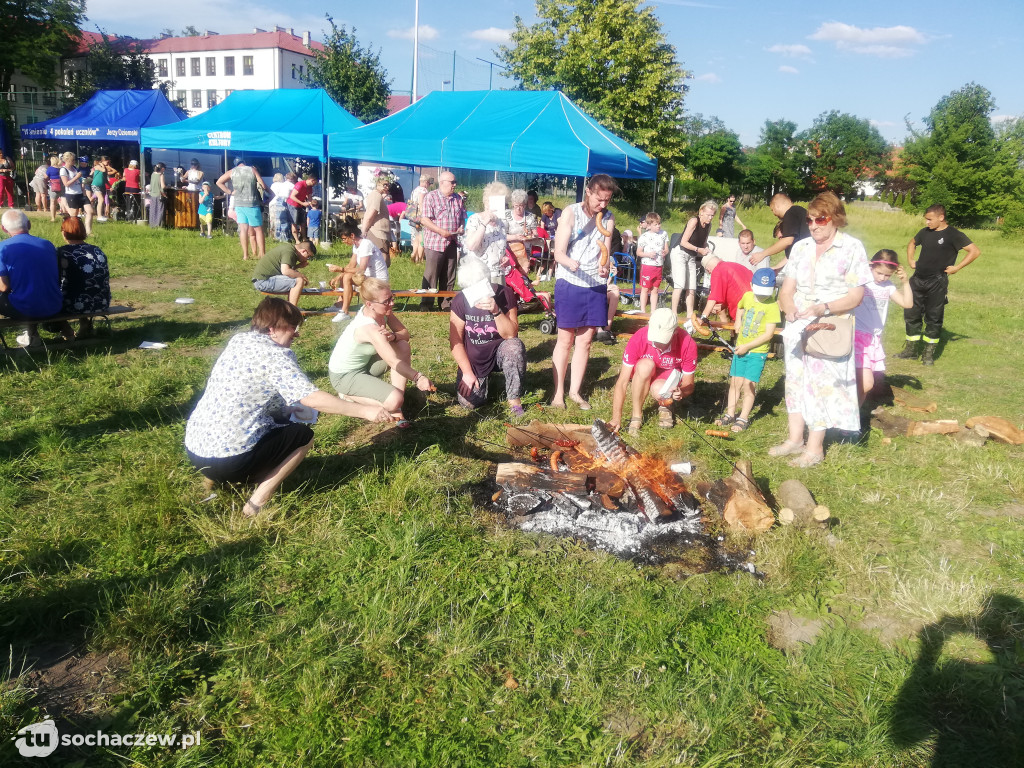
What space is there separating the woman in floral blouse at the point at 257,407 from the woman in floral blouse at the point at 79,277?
169 inches

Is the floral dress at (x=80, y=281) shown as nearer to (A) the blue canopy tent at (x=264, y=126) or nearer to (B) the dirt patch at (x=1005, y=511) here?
(B) the dirt patch at (x=1005, y=511)

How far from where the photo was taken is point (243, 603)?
10.1 ft

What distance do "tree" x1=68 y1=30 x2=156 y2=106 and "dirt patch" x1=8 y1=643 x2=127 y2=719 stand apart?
41.1 metres

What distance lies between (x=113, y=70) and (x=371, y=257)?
39.6 metres

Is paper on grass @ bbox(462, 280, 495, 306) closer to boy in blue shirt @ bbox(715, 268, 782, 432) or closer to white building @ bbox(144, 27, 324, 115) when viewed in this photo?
boy in blue shirt @ bbox(715, 268, 782, 432)

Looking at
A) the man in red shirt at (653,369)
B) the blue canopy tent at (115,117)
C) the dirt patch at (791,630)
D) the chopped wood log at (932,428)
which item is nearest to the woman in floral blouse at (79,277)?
the man in red shirt at (653,369)

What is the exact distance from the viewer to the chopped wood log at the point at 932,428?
18.5ft

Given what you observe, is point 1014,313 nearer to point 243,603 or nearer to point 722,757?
point 722,757

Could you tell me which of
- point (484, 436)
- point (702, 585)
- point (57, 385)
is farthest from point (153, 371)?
point (702, 585)

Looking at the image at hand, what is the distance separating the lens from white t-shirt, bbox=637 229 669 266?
9.27 meters

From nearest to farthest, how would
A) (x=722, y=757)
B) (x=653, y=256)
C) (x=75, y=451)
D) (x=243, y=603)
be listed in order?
(x=722, y=757) < (x=243, y=603) < (x=75, y=451) < (x=653, y=256)

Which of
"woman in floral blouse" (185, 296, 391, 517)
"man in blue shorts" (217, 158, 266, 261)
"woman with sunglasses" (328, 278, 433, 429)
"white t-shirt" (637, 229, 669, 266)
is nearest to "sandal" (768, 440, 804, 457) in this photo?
"woman with sunglasses" (328, 278, 433, 429)

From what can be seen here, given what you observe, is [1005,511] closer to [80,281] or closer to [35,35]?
[80,281]

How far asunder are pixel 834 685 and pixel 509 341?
357 centimetres
